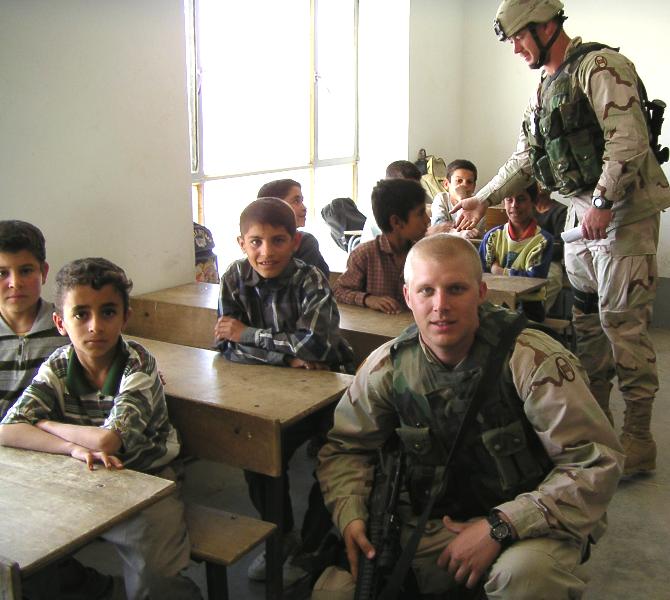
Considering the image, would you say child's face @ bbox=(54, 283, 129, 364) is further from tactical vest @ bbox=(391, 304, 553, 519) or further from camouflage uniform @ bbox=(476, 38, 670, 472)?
camouflage uniform @ bbox=(476, 38, 670, 472)

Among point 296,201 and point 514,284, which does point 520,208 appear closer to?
point 514,284

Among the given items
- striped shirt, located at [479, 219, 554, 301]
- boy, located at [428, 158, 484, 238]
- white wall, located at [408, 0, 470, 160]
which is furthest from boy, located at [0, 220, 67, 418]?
white wall, located at [408, 0, 470, 160]

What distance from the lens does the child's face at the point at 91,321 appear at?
6.49 feet

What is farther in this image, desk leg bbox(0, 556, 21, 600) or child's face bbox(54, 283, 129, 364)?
child's face bbox(54, 283, 129, 364)

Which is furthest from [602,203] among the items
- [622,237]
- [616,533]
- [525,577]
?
[525,577]

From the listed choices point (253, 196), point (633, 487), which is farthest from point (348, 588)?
point (253, 196)

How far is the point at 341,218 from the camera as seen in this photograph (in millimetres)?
5938

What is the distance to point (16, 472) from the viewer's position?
171 cm

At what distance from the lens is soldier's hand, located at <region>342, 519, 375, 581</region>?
5.74 ft

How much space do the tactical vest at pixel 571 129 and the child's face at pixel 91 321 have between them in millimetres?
1833

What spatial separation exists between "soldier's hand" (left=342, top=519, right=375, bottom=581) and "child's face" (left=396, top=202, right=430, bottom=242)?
1788 mm

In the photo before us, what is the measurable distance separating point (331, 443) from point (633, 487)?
169 centimetres

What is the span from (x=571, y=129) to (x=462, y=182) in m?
2.48

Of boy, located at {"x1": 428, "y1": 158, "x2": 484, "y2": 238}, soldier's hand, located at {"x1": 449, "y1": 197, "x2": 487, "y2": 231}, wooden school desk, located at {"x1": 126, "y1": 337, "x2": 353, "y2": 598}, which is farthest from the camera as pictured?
boy, located at {"x1": 428, "y1": 158, "x2": 484, "y2": 238}
